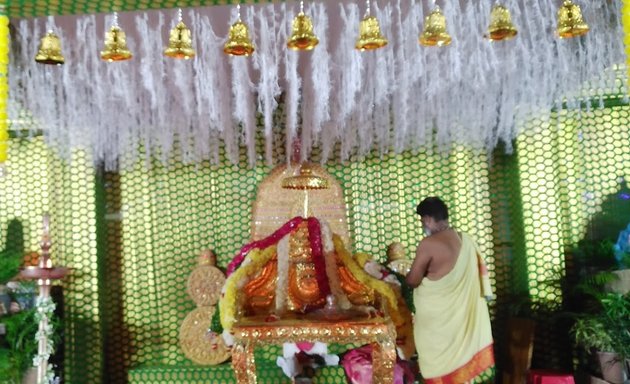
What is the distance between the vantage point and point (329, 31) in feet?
18.6

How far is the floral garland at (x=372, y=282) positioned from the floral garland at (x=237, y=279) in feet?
1.75

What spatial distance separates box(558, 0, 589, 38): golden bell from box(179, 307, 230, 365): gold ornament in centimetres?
403

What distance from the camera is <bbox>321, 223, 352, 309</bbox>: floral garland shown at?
506 centimetres

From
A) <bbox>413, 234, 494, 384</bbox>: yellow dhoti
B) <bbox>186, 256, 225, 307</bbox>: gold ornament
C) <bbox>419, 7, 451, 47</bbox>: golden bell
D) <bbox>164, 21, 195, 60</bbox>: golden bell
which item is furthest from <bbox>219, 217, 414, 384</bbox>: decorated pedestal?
<bbox>419, 7, 451, 47</bbox>: golden bell

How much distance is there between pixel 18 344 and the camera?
5.62 metres

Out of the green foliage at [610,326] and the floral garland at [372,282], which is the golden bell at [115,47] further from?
the green foliage at [610,326]

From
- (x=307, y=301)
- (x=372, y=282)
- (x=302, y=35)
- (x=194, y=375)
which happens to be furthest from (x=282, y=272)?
(x=302, y=35)

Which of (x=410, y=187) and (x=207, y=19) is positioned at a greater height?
(x=207, y=19)

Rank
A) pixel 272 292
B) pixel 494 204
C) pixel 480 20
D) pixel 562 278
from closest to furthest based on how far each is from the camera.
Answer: pixel 272 292 → pixel 480 20 → pixel 562 278 → pixel 494 204

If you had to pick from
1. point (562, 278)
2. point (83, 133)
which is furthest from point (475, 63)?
point (83, 133)

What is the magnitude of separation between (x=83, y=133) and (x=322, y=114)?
253cm

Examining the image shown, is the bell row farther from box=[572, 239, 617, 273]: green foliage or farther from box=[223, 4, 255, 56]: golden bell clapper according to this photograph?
box=[572, 239, 617, 273]: green foliage

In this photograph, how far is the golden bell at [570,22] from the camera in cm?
414

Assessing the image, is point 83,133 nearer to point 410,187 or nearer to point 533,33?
point 410,187
